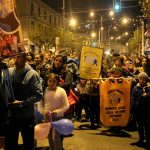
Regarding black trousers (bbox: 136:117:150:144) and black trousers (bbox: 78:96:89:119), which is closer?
black trousers (bbox: 136:117:150:144)

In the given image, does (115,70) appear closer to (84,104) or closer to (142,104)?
(142,104)

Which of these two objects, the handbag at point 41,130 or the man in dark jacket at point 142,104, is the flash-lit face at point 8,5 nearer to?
the handbag at point 41,130

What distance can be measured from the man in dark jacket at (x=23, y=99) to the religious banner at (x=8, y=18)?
2.64 ft

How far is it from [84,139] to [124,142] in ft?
3.23

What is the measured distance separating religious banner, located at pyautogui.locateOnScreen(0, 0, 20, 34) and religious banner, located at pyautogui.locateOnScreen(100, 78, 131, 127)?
5.49 meters

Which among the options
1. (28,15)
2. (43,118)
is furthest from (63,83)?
(28,15)

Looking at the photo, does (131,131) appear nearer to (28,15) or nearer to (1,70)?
(1,70)

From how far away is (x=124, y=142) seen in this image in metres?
9.52


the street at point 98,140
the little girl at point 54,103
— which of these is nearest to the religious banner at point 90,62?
the street at point 98,140

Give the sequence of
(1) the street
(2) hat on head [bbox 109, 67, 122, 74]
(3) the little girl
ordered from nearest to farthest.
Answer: (3) the little girl
(1) the street
(2) hat on head [bbox 109, 67, 122, 74]

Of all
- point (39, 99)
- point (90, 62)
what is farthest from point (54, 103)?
point (90, 62)

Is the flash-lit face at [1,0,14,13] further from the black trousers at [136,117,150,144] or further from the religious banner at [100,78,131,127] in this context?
the religious banner at [100,78,131,127]

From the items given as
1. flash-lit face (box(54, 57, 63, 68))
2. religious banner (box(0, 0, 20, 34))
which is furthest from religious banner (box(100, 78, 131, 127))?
religious banner (box(0, 0, 20, 34))

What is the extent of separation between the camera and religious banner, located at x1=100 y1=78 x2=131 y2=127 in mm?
10297
